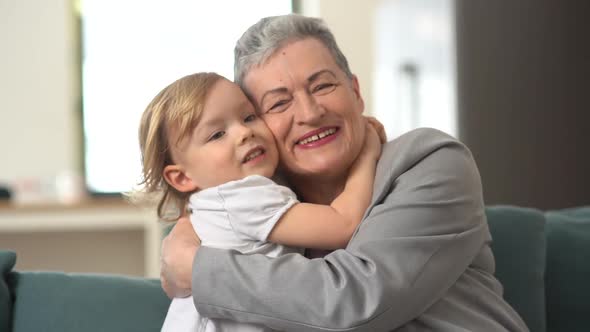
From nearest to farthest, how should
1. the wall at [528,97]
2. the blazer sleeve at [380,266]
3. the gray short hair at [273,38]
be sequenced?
the blazer sleeve at [380,266] < the gray short hair at [273,38] < the wall at [528,97]

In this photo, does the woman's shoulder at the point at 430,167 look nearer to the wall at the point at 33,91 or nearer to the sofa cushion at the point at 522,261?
Answer: the sofa cushion at the point at 522,261

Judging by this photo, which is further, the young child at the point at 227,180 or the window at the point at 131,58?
the window at the point at 131,58

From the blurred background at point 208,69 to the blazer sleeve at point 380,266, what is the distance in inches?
114

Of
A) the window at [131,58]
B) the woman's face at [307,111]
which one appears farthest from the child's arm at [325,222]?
the window at [131,58]

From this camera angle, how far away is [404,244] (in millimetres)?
1359

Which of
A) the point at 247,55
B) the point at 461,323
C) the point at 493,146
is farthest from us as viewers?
the point at 493,146

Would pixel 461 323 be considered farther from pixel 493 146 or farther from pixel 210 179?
pixel 493 146

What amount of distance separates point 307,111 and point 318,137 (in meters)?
0.07

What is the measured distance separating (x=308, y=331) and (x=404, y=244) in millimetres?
235

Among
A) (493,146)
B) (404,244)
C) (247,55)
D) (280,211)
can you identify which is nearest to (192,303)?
(280,211)

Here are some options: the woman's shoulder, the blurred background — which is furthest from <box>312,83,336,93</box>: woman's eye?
the blurred background

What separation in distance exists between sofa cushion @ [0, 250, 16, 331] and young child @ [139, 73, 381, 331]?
388mm

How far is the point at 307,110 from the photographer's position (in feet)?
5.36

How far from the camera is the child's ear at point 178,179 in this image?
5.42ft
